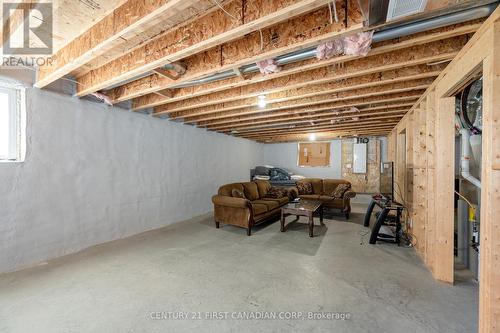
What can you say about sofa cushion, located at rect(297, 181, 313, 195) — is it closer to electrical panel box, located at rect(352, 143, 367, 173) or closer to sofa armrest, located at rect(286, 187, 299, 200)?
sofa armrest, located at rect(286, 187, 299, 200)

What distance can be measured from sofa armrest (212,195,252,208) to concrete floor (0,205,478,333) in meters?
0.72

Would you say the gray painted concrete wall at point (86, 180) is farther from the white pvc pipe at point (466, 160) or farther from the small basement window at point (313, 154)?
the white pvc pipe at point (466, 160)

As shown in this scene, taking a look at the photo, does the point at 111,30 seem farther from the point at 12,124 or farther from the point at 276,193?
the point at 276,193

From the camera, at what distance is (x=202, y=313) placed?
1.76 meters

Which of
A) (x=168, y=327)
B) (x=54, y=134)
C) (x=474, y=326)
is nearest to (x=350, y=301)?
(x=474, y=326)

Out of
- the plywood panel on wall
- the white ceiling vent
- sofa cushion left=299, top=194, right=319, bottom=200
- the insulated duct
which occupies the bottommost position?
sofa cushion left=299, top=194, right=319, bottom=200

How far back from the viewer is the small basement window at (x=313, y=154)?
7.55 meters

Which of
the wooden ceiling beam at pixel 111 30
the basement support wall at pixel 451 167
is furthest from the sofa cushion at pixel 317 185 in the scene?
the wooden ceiling beam at pixel 111 30

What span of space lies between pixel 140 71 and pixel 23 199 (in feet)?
7.15

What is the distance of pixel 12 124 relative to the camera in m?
2.55

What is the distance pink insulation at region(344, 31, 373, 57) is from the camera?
1.68 m

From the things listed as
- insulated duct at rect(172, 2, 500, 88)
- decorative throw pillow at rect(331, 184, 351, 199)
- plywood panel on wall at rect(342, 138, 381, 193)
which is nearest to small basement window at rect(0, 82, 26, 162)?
insulated duct at rect(172, 2, 500, 88)

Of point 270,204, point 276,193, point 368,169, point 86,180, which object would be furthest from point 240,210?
point 368,169

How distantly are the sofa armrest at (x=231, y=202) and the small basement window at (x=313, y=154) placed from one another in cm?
471
